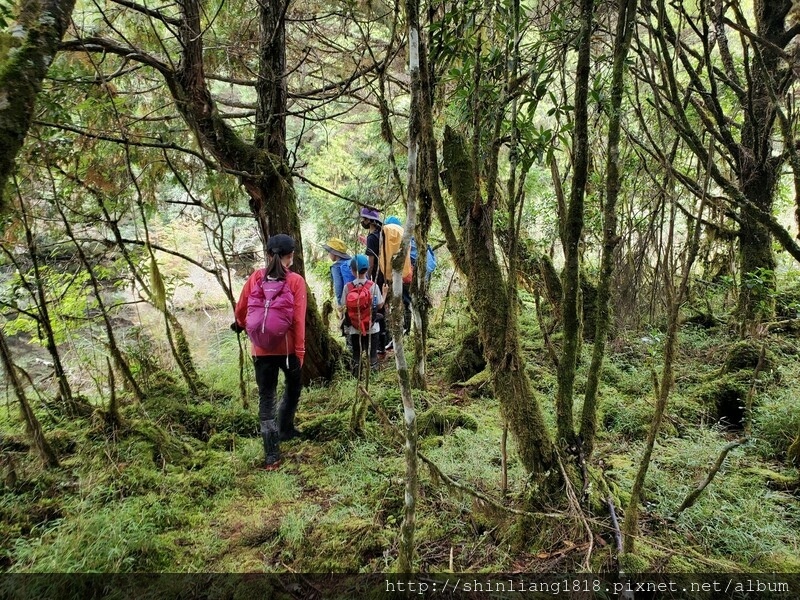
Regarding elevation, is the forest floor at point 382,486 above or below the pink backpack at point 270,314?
below

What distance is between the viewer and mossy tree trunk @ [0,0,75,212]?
7.53 ft

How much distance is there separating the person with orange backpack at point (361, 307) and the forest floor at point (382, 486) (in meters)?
0.84

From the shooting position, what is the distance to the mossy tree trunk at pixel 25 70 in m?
2.29

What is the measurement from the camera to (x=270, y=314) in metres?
4.03

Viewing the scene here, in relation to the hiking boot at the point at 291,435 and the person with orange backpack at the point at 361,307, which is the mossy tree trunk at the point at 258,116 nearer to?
the person with orange backpack at the point at 361,307

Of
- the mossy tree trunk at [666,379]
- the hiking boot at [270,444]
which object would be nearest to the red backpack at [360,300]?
the hiking boot at [270,444]

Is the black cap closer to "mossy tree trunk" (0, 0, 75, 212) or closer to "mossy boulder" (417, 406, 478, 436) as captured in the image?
"mossy tree trunk" (0, 0, 75, 212)

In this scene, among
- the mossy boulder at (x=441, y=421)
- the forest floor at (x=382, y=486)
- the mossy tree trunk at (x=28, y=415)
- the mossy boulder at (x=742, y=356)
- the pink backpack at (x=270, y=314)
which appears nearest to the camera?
the forest floor at (x=382, y=486)

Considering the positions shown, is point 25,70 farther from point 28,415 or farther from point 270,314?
point 28,415

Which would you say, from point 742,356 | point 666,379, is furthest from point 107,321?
point 742,356

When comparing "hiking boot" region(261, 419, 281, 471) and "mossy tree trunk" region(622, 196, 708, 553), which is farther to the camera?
"hiking boot" region(261, 419, 281, 471)

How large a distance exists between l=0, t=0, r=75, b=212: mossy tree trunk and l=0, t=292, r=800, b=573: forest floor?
7.19ft

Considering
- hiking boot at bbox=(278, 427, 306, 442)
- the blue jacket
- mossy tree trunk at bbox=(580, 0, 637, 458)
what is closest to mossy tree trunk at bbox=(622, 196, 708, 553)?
mossy tree trunk at bbox=(580, 0, 637, 458)

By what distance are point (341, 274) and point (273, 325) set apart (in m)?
2.09
